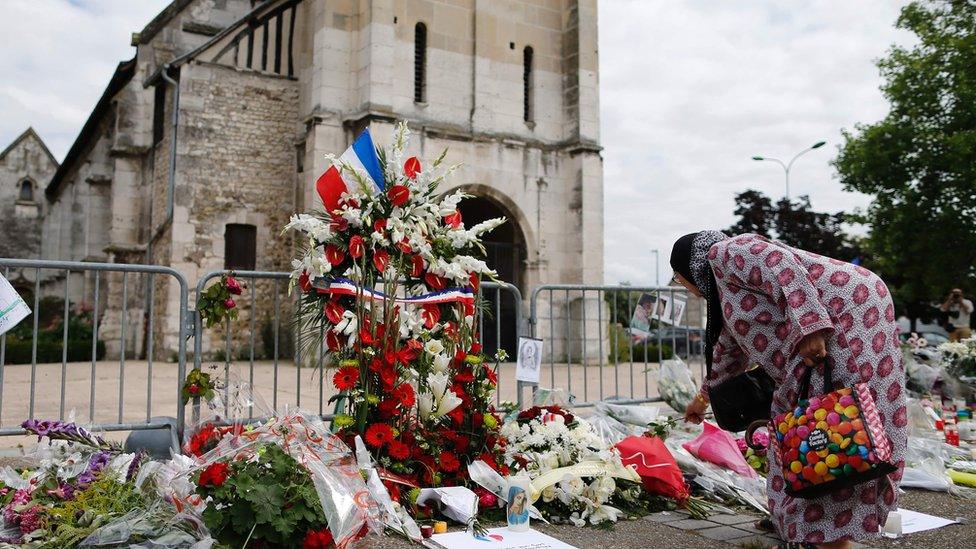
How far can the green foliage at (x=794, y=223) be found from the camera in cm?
2888

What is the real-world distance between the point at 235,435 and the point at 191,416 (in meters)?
1.44

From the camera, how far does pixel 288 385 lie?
11078 millimetres

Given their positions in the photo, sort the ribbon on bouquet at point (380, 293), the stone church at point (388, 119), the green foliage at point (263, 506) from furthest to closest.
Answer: the stone church at point (388, 119) < the ribbon on bouquet at point (380, 293) < the green foliage at point (263, 506)

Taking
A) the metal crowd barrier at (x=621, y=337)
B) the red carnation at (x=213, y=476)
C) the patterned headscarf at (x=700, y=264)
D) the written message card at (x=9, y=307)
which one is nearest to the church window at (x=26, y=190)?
the metal crowd barrier at (x=621, y=337)

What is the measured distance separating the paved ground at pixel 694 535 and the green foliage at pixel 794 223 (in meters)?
25.8

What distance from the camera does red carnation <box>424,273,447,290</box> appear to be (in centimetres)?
468

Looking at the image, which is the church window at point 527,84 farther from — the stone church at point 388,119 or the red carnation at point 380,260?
the red carnation at point 380,260

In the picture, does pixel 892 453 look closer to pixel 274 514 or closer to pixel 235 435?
pixel 274 514

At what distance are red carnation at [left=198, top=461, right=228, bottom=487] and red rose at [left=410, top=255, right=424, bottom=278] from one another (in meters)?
1.76

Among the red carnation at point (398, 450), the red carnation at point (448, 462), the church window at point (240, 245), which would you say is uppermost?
the church window at point (240, 245)

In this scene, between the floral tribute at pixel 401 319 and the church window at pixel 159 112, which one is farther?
the church window at pixel 159 112

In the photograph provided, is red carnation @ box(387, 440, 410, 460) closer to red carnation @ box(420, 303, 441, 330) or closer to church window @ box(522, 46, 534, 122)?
red carnation @ box(420, 303, 441, 330)

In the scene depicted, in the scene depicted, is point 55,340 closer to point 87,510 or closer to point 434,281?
point 434,281

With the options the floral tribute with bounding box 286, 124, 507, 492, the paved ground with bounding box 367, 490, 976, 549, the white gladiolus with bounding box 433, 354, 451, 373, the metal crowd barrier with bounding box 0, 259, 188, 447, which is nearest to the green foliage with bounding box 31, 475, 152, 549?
the metal crowd barrier with bounding box 0, 259, 188, 447
